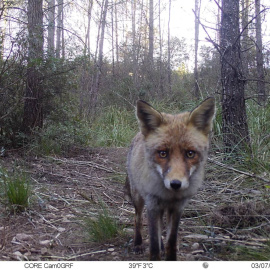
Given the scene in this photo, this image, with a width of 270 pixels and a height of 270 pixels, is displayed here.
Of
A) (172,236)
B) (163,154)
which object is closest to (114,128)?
(172,236)

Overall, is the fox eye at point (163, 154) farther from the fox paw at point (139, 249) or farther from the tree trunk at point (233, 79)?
the tree trunk at point (233, 79)

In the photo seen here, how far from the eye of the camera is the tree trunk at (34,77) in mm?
7285

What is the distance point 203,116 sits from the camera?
3.08m

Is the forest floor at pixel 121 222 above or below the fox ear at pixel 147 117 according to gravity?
below

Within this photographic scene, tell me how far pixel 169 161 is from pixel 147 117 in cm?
62

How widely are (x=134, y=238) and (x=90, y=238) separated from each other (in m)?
0.52

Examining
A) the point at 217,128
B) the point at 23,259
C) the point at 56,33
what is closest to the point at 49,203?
the point at 23,259

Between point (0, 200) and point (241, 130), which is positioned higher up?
point (241, 130)

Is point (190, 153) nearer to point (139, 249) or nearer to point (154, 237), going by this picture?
point (154, 237)

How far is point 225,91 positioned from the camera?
237 inches

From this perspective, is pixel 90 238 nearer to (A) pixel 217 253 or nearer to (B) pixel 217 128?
(A) pixel 217 253

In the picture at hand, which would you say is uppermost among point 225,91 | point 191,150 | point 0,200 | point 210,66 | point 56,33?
point 56,33

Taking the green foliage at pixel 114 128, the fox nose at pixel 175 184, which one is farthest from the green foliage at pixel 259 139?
the green foliage at pixel 114 128

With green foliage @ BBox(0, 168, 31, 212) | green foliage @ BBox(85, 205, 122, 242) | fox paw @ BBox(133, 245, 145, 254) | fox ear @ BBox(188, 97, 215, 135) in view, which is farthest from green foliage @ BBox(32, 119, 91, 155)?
fox ear @ BBox(188, 97, 215, 135)
